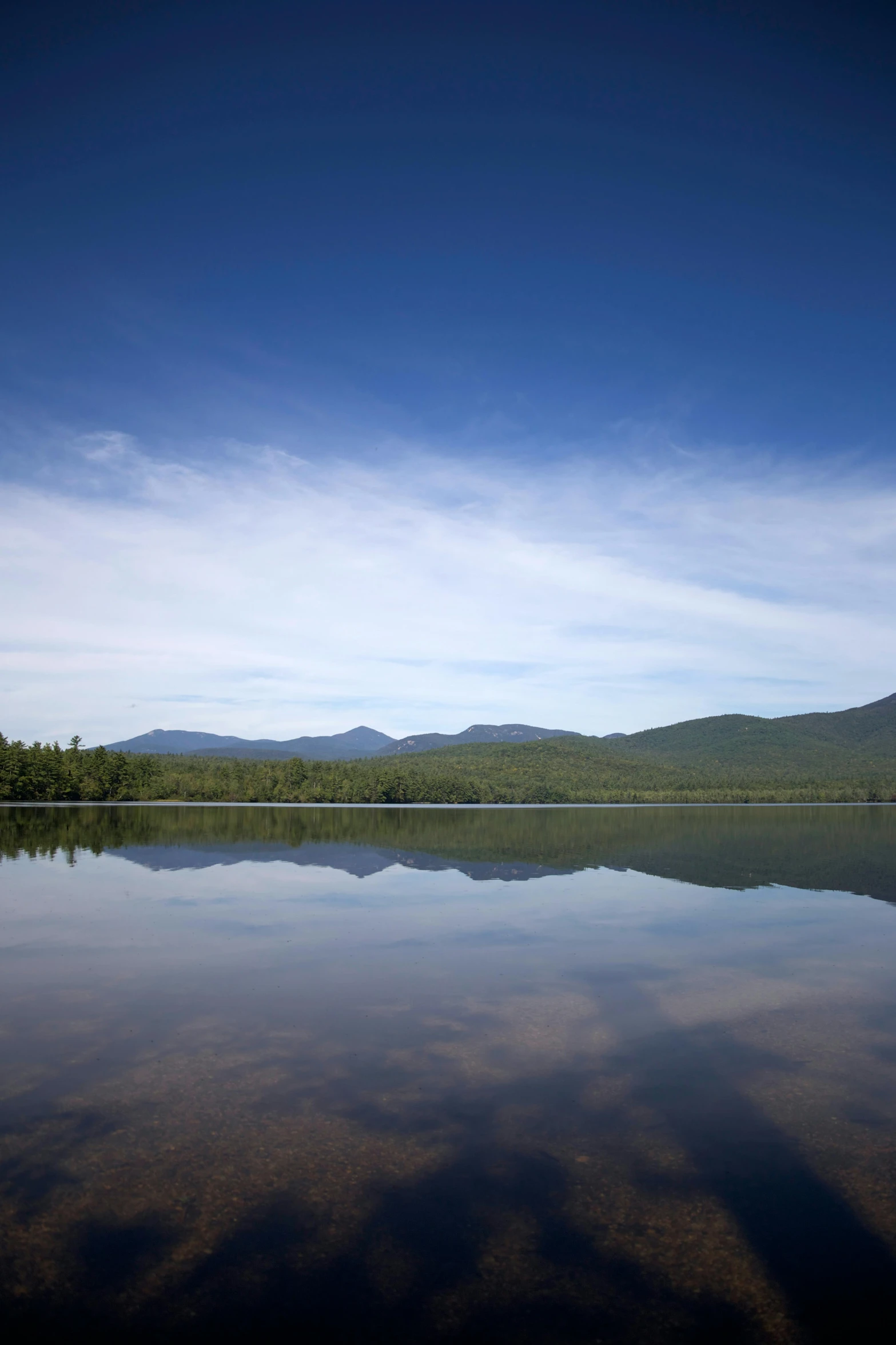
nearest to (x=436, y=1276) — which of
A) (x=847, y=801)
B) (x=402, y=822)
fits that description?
(x=402, y=822)

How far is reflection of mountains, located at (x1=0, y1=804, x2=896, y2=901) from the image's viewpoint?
32344 millimetres

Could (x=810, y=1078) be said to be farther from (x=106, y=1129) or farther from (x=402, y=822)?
(x=402, y=822)

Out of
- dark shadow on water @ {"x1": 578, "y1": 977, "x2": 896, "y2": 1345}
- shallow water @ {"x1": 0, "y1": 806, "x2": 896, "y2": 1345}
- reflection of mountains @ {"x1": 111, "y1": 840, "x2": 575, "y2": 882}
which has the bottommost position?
dark shadow on water @ {"x1": 578, "y1": 977, "x2": 896, "y2": 1345}

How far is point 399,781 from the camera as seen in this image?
135m

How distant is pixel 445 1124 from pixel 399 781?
127092mm

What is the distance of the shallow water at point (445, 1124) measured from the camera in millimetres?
6023

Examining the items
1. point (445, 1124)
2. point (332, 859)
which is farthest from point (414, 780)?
point (445, 1124)

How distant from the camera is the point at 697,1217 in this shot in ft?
23.5

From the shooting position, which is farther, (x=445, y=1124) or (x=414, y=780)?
(x=414, y=780)

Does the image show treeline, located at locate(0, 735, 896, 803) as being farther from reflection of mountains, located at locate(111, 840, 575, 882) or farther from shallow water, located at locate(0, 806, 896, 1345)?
shallow water, located at locate(0, 806, 896, 1345)

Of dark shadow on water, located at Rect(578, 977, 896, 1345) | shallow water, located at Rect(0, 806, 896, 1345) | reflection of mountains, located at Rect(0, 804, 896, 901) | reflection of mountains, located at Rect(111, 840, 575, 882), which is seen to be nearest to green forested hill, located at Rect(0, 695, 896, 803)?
reflection of mountains, located at Rect(0, 804, 896, 901)

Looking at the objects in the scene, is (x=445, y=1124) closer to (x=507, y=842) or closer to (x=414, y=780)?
(x=507, y=842)

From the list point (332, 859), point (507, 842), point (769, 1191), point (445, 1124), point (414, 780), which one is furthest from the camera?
point (414, 780)

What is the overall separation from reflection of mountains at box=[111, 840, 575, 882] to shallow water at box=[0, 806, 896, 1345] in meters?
8.98
